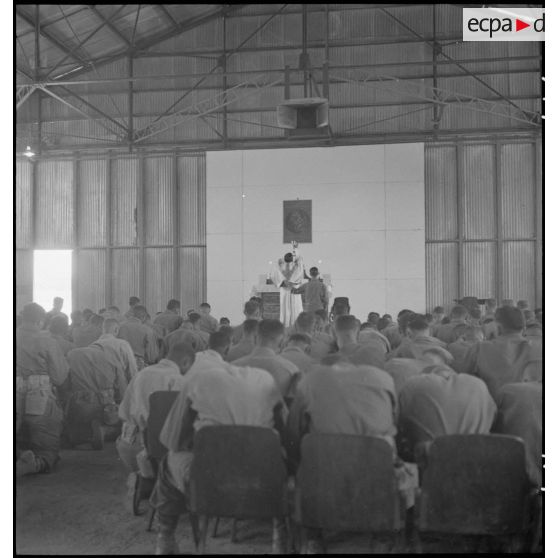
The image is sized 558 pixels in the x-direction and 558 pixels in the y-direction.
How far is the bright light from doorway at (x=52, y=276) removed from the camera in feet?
66.4

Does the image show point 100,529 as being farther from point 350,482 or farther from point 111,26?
point 111,26

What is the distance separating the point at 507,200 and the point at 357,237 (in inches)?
169

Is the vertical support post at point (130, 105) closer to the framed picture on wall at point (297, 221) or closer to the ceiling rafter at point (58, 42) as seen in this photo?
the ceiling rafter at point (58, 42)

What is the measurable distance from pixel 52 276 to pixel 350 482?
732 inches

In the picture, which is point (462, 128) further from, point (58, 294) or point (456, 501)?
point (456, 501)

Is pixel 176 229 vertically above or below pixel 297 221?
below

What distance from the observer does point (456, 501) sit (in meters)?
3.32

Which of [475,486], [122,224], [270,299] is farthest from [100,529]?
[122,224]

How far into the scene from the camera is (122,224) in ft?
65.5

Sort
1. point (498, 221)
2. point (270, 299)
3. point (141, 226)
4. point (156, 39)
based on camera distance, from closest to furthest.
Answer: point (270, 299), point (498, 221), point (156, 39), point (141, 226)

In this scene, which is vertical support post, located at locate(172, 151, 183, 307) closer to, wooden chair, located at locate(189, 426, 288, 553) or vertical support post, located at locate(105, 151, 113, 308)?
vertical support post, located at locate(105, 151, 113, 308)

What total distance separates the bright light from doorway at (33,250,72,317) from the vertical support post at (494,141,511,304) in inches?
498

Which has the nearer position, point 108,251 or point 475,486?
point 475,486
